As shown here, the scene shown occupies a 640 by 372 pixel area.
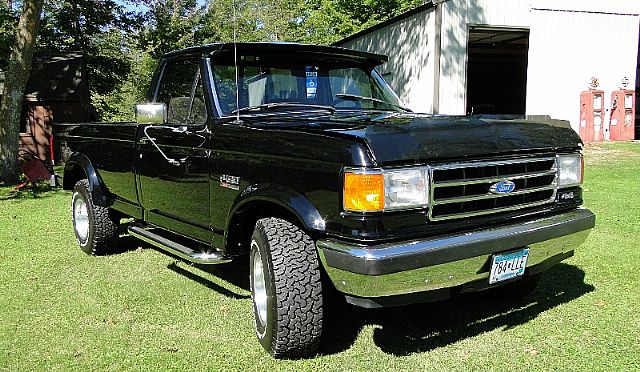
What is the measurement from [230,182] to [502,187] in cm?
172

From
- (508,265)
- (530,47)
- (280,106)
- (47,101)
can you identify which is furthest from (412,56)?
(508,265)

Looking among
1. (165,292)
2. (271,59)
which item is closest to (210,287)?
(165,292)

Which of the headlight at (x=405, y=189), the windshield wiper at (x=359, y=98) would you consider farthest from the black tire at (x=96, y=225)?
the headlight at (x=405, y=189)

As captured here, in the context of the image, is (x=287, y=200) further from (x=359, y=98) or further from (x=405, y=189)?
(x=359, y=98)

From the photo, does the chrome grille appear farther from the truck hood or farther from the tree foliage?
the tree foliage

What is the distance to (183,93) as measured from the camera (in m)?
4.66

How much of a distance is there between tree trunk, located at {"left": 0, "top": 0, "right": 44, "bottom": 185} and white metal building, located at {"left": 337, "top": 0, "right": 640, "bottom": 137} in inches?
381

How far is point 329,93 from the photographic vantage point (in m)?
4.52

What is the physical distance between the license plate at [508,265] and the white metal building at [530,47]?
1287cm

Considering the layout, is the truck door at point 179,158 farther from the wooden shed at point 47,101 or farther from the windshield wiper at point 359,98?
the wooden shed at point 47,101

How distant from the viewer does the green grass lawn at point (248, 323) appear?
137 inches

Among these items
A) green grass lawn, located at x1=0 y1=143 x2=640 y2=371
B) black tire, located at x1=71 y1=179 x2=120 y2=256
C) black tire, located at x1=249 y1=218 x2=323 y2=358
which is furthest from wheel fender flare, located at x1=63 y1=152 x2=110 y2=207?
black tire, located at x1=249 y1=218 x2=323 y2=358

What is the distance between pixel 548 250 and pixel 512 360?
0.71 meters

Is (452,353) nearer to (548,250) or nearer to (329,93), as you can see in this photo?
(548,250)
